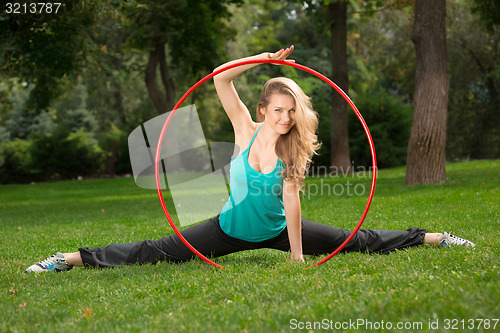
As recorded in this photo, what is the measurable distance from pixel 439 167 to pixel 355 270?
346 inches

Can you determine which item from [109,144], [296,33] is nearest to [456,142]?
[296,33]

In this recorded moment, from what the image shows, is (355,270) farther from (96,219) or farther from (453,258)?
(96,219)

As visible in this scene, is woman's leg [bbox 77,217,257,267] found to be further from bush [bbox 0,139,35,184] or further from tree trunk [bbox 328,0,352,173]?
bush [bbox 0,139,35,184]

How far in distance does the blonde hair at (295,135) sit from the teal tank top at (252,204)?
0.10 m

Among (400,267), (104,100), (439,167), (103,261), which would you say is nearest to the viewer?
(400,267)

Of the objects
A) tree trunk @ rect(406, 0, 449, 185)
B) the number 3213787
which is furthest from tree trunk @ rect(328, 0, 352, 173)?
the number 3213787

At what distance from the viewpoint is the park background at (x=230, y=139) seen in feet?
12.0

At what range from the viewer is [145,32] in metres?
20.4

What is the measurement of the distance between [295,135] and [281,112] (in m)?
0.27

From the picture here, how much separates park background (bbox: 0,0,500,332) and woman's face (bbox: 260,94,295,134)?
130 centimetres

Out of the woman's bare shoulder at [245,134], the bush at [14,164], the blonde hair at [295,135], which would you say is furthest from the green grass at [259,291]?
the bush at [14,164]

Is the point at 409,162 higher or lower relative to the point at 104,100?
lower

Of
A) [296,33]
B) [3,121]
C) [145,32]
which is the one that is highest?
[296,33]

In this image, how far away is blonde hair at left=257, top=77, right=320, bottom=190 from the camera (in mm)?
4621
